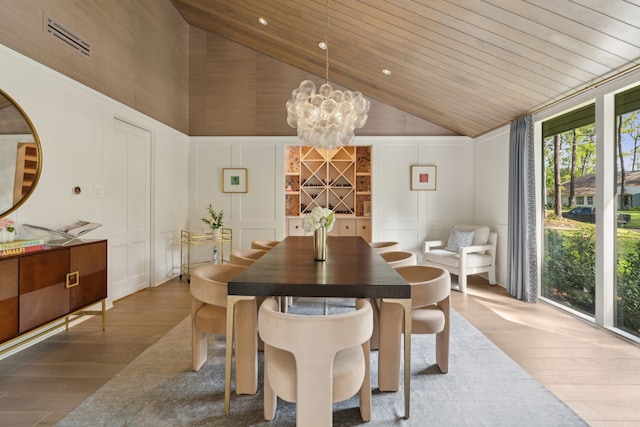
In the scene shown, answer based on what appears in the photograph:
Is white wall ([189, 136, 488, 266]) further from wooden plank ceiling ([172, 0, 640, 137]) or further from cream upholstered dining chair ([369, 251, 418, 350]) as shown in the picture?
cream upholstered dining chair ([369, 251, 418, 350])

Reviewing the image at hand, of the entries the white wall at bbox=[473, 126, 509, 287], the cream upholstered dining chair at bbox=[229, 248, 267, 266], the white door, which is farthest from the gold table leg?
the white wall at bbox=[473, 126, 509, 287]

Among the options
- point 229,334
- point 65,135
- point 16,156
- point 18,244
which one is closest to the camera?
point 229,334

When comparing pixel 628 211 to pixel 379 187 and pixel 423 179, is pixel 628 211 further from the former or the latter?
pixel 379 187

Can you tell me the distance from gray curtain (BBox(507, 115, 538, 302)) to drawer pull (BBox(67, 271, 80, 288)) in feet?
15.7

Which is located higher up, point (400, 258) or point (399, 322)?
point (400, 258)

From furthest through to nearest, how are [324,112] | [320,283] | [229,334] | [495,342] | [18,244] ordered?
[324,112], [495,342], [18,244], [229,334], [320,283]

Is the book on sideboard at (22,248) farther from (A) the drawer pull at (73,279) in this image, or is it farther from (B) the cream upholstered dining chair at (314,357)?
(B) the cream upholstered dining chair at (314,357)

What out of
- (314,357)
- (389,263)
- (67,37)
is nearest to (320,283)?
(314,357)

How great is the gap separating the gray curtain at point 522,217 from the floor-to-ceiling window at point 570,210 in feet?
0.69

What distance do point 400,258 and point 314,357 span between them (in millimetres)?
1791

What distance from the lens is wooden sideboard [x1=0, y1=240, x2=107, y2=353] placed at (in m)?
2.14

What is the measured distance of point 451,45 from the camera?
326 centimetres

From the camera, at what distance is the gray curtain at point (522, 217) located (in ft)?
13.3

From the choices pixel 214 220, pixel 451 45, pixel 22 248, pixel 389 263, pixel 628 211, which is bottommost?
pixel 389 263
